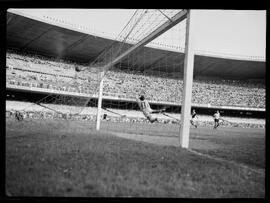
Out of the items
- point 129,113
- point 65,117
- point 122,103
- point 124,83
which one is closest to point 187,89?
point 65,117

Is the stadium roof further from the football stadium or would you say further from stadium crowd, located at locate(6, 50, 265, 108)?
stadium crowd, located at locate(6, 50, 265, 108)

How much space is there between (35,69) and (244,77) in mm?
37279

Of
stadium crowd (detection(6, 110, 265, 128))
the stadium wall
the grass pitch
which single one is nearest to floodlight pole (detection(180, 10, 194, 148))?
the grass pitch

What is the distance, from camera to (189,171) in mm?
4719

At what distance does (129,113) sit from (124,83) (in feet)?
16.4

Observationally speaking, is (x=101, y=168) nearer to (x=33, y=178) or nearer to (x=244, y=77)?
(x=33, y=178)

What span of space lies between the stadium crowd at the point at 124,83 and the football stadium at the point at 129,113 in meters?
0.18

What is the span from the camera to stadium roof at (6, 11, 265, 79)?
25562 millimetres

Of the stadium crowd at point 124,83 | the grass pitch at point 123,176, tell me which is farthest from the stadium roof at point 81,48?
the grass pitch at point 123,176

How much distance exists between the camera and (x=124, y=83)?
1394 inches

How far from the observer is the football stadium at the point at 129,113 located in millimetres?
4035

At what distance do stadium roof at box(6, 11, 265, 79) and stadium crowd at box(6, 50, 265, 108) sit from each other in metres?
1.49

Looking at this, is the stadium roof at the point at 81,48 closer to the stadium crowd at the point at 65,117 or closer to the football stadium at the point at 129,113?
the football stadium at the point at 129,113
